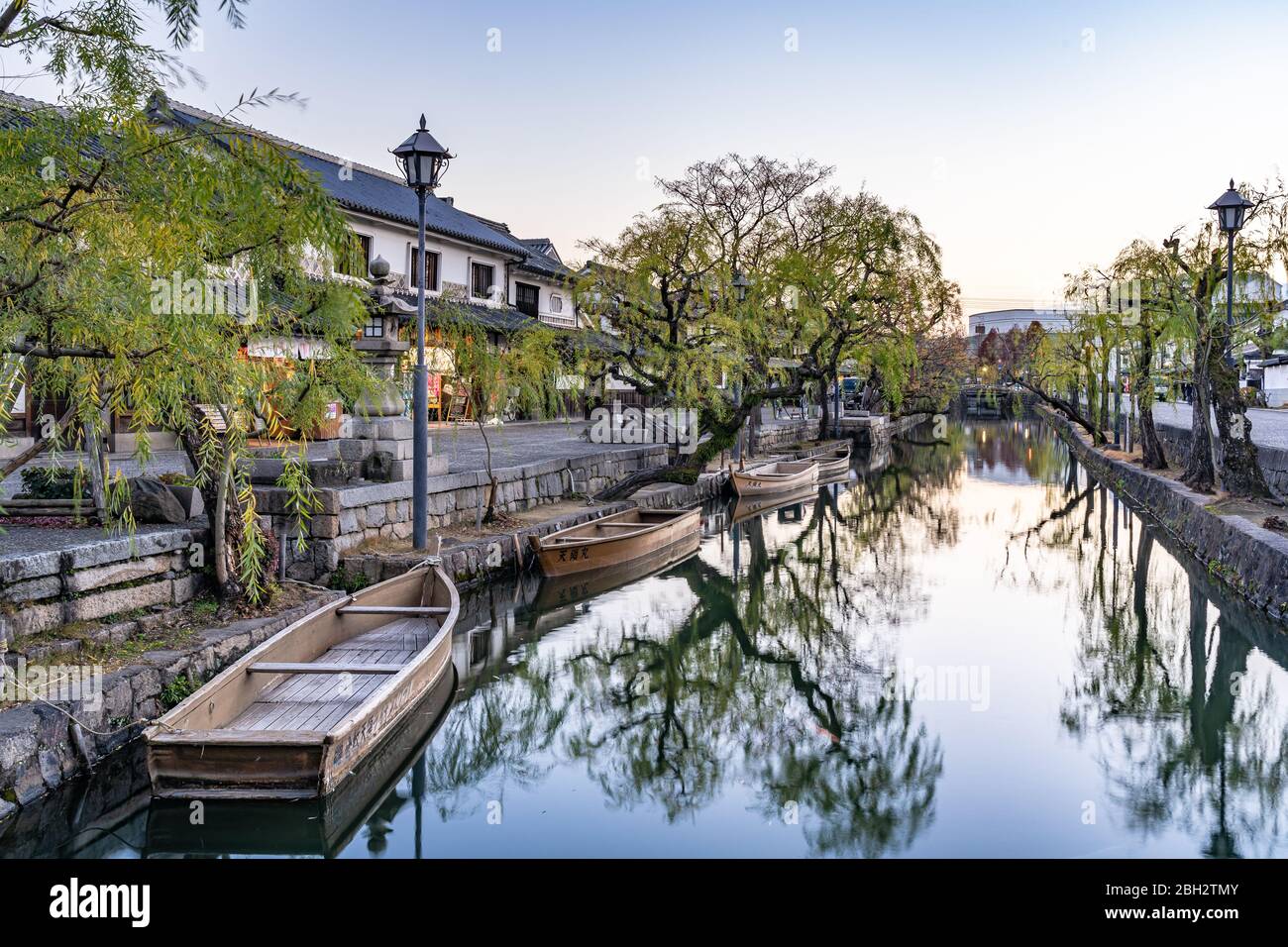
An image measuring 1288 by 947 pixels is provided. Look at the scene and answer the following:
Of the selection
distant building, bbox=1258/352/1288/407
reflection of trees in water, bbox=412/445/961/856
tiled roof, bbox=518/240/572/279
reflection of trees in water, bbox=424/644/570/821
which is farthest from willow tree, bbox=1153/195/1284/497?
distant building, bbox=1258/352/1288/407

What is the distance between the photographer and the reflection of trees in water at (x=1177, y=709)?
20.7 ft

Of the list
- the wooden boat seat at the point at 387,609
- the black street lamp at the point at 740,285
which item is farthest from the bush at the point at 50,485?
the black street lamp at the point at 740,285

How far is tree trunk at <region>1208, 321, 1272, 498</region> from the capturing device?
14.0 metres

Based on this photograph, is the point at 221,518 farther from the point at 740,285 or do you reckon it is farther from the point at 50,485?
the point at 740,285

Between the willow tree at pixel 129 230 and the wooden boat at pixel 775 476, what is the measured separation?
46.0ft

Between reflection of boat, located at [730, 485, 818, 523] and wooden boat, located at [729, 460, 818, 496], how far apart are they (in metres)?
0.12

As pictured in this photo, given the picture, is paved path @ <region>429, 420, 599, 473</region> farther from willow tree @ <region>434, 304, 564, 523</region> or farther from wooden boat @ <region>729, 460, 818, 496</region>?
wooden boat @ <region>729, 460, 818, 496</region>

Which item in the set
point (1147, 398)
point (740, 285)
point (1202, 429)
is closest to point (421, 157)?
point (740, 285)

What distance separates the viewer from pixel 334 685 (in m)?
7.15

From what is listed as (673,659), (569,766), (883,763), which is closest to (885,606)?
(673,659)

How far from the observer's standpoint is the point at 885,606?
12.6 metres

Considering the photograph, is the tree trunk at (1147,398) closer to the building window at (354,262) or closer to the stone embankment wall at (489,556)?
the stone embankment wall at (489,556)

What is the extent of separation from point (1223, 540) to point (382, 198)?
20.9 m

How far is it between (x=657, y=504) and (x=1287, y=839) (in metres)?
12.5
